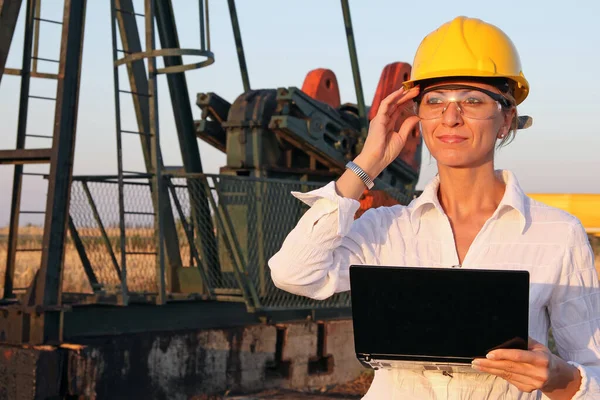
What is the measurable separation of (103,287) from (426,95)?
25.5 feet

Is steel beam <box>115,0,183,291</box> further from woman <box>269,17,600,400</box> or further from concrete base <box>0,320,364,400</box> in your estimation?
woman <box>269,17,600,400</box>

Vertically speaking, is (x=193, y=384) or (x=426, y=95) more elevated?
(x=426, y=95)

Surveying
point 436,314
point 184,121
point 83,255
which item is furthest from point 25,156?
point 436,314

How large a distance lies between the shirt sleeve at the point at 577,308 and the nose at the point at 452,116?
43 centimetres

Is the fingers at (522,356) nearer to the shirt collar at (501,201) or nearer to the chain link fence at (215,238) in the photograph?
the shirt collar at (501,201)

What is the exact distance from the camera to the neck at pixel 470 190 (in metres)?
3.24

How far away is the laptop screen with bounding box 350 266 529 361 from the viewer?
2676 mm

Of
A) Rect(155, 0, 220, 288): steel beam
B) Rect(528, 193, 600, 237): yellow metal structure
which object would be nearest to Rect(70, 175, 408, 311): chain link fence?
Rect(155, 0, 220, 288): steel beam

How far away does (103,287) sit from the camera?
10633 millimetres

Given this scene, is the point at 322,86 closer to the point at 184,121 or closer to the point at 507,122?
the point at 184,121

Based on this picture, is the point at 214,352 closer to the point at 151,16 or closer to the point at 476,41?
the point at 151,16

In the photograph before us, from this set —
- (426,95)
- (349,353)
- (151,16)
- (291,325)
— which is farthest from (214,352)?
(426,95)

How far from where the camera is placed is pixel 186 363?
980 cm

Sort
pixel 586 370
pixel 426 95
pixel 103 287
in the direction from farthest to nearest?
pixel 103 287
pixel 426 95
pixel 586 370
